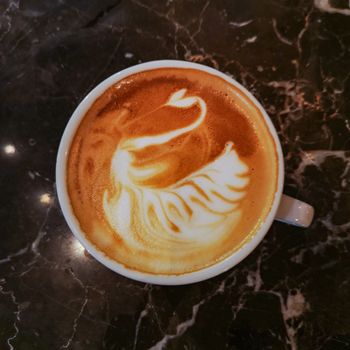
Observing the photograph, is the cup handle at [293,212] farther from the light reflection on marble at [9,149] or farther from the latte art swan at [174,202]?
the light reflection on marble at [9,149]

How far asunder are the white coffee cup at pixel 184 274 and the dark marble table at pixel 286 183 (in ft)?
0.42

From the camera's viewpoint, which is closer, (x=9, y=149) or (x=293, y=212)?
(x=293, y=212)

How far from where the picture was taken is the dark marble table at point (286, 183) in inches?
46.3

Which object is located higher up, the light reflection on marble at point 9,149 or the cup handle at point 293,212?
the cup handle at point 293,212

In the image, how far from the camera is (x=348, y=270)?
119 centimetres

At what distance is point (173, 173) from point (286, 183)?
0.34 metres

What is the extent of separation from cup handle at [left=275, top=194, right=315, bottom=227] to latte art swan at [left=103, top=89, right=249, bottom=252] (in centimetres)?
11

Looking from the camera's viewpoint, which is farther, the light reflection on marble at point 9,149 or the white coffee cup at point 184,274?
the light reflection on marble at point 9,149

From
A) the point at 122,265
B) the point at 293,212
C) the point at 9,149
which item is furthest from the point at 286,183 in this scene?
the point at 9,149

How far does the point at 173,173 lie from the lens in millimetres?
1035

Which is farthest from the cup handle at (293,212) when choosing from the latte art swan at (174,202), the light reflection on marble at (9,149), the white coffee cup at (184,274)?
the light reflection on marble at (9,149)

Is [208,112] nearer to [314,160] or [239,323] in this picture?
[314,160]

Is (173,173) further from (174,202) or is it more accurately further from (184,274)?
(184,274)

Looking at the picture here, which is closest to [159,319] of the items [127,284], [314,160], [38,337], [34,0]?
[127,284]
